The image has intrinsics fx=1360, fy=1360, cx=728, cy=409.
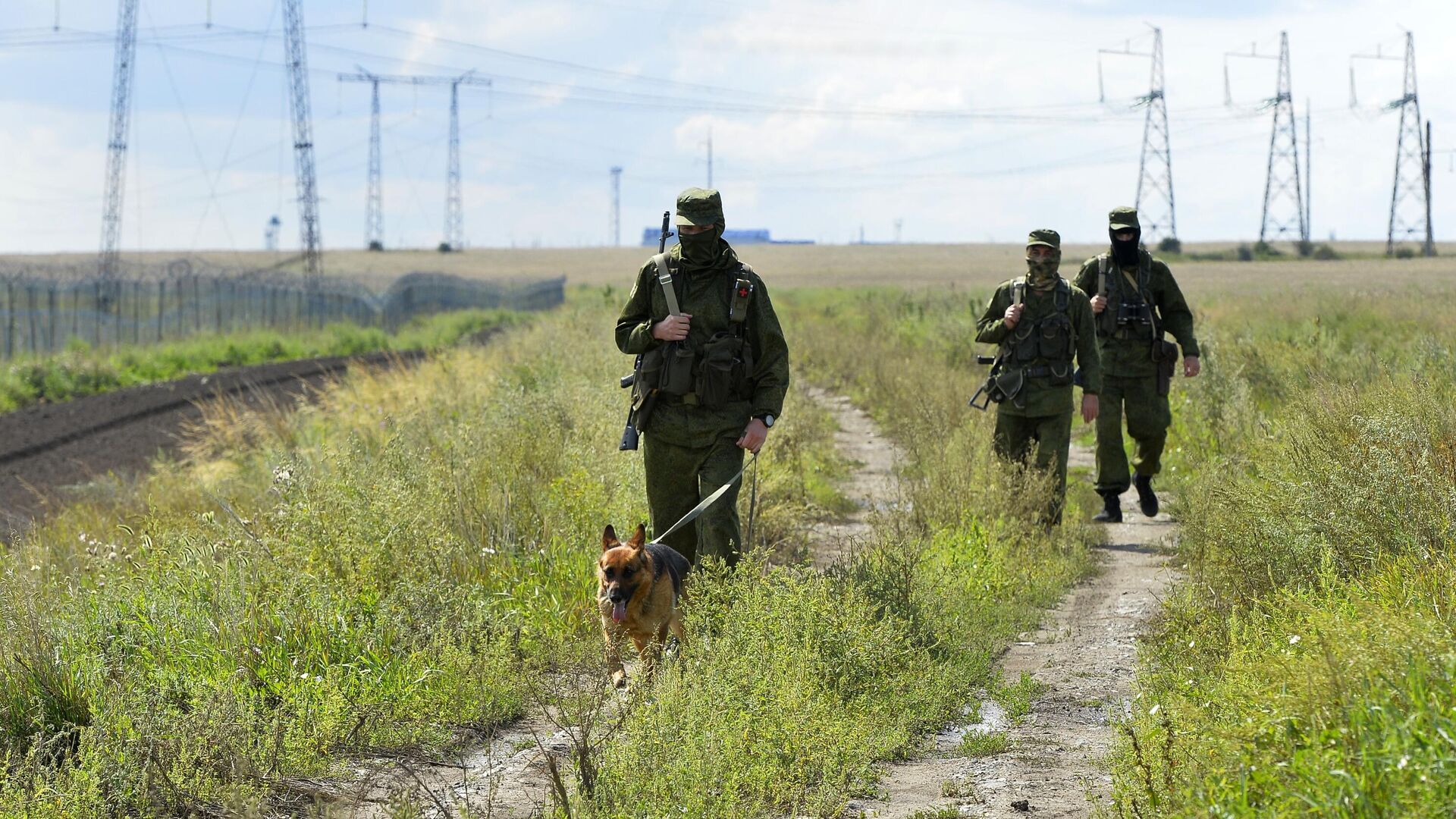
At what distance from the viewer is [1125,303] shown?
31.5ft

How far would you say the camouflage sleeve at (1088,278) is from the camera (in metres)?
9.64

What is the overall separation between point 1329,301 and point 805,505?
14.1m

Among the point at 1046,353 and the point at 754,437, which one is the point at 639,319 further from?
the point at 1046,353

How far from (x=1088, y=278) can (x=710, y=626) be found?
5.34 m

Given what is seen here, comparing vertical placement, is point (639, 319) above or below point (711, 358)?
above

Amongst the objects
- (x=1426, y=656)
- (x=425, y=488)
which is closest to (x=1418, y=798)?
(x=1426, y=656)

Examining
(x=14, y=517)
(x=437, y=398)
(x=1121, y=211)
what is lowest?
(x=14, y=517)

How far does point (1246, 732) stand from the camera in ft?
11.5

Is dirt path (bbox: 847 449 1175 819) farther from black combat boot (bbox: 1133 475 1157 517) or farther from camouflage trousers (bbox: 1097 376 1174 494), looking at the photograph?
black combat boot (bbox: 1133 475 1157 517)

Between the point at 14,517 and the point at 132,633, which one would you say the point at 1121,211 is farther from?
the point at 14,517

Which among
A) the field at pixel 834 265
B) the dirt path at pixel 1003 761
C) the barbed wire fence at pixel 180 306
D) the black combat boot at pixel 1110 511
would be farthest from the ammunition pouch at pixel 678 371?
the field at pixel 834 265

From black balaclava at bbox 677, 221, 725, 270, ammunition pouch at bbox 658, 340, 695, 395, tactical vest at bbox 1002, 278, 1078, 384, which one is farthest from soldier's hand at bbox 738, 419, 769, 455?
tactical vest at bbox 1002, 278, 1078, 384

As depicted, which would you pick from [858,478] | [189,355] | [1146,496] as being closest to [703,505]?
[1146,496]

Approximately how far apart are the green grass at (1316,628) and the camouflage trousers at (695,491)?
1.87 meters
